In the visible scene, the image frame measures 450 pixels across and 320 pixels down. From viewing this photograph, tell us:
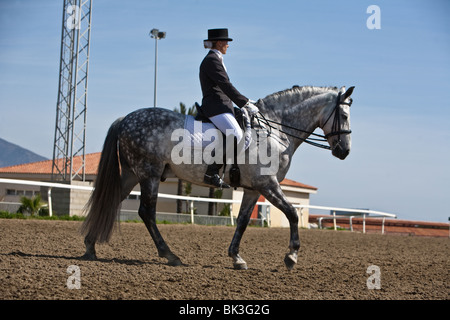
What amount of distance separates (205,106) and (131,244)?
3.49m

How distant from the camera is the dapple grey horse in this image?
703cm

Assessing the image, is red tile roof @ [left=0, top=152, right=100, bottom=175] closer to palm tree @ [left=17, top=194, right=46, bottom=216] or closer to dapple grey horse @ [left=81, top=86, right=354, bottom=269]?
palm tree @ [left=17, top=194, right=46, bottom=216]

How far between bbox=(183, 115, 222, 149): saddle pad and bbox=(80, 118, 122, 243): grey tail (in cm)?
108

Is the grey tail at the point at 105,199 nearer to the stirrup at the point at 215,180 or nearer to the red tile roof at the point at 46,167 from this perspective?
the stirrup at the point at 215,180

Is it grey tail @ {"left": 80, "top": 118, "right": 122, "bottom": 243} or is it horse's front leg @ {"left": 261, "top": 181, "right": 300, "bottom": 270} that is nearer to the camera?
horse's front leg @ {"left": 261, "top": 181, "right": 300, "bottom": 270}

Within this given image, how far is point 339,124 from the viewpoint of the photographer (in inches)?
302

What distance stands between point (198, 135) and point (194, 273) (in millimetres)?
1913

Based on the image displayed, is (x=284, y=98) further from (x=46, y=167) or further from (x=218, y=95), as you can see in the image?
(x=46, y=167)

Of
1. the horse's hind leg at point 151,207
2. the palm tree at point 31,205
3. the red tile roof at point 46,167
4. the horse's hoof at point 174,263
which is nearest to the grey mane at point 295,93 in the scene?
the horse's hind leg at point 151,207

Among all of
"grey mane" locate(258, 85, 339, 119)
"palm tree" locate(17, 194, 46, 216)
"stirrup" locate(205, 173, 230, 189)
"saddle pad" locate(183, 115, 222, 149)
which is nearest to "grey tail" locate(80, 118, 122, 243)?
"saddle pad" locate(183, 115, 222, 149)

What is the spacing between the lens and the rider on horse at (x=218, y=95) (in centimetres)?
694

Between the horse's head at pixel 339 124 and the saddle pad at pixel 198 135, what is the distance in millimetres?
1734
